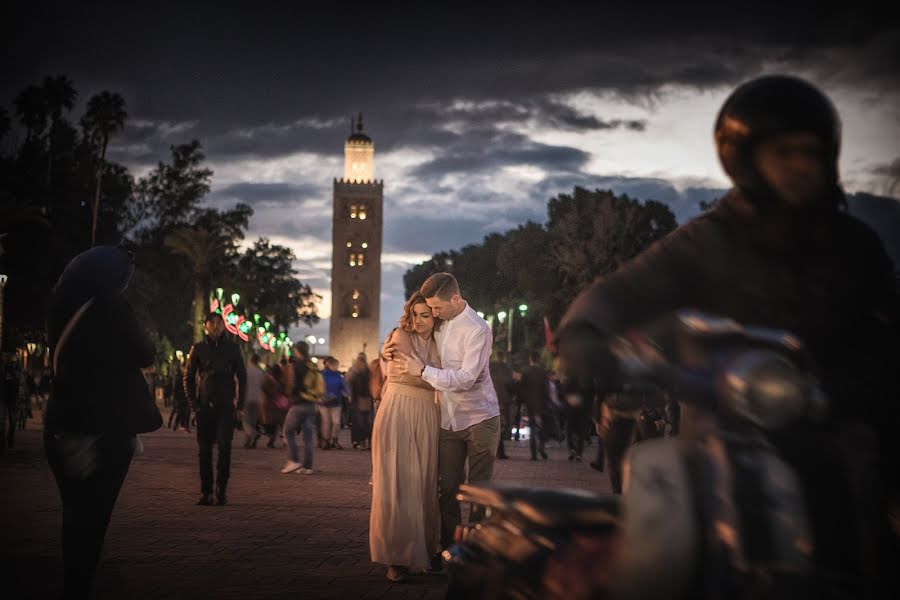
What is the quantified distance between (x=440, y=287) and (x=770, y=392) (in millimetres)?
5284

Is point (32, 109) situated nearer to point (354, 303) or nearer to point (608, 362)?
point (608, 362)

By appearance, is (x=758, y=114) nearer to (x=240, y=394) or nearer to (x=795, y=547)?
(x=795, y=547)

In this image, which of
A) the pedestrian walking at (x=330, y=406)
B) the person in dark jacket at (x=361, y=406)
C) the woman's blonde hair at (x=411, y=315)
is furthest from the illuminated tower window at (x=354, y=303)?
the woman's blonde hair at (x=411, y=315)

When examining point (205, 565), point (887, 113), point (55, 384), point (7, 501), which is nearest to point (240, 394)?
point (7, 501)

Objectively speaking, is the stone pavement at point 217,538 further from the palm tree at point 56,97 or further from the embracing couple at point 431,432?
the palm tree at point 56,97

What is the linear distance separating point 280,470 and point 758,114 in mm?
14542

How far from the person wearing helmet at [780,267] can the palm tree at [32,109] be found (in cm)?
5179

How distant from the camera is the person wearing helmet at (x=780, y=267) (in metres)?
2.25

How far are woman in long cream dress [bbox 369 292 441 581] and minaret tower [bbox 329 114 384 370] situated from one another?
118401mm

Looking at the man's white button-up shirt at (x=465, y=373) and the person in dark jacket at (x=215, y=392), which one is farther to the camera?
the person in dark jacket at (x=215, y=392)

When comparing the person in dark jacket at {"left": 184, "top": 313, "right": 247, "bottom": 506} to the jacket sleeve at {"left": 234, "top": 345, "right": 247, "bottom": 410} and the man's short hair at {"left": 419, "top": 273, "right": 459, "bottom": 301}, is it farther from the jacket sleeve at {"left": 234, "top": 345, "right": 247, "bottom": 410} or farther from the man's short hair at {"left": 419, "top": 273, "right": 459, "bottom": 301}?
the man's short hair at {"left": 419, "top": 273, "right": 459, "bottom": 301}

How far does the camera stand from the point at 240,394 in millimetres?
11617

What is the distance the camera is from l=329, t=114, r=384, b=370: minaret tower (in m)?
126

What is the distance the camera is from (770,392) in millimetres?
1967
